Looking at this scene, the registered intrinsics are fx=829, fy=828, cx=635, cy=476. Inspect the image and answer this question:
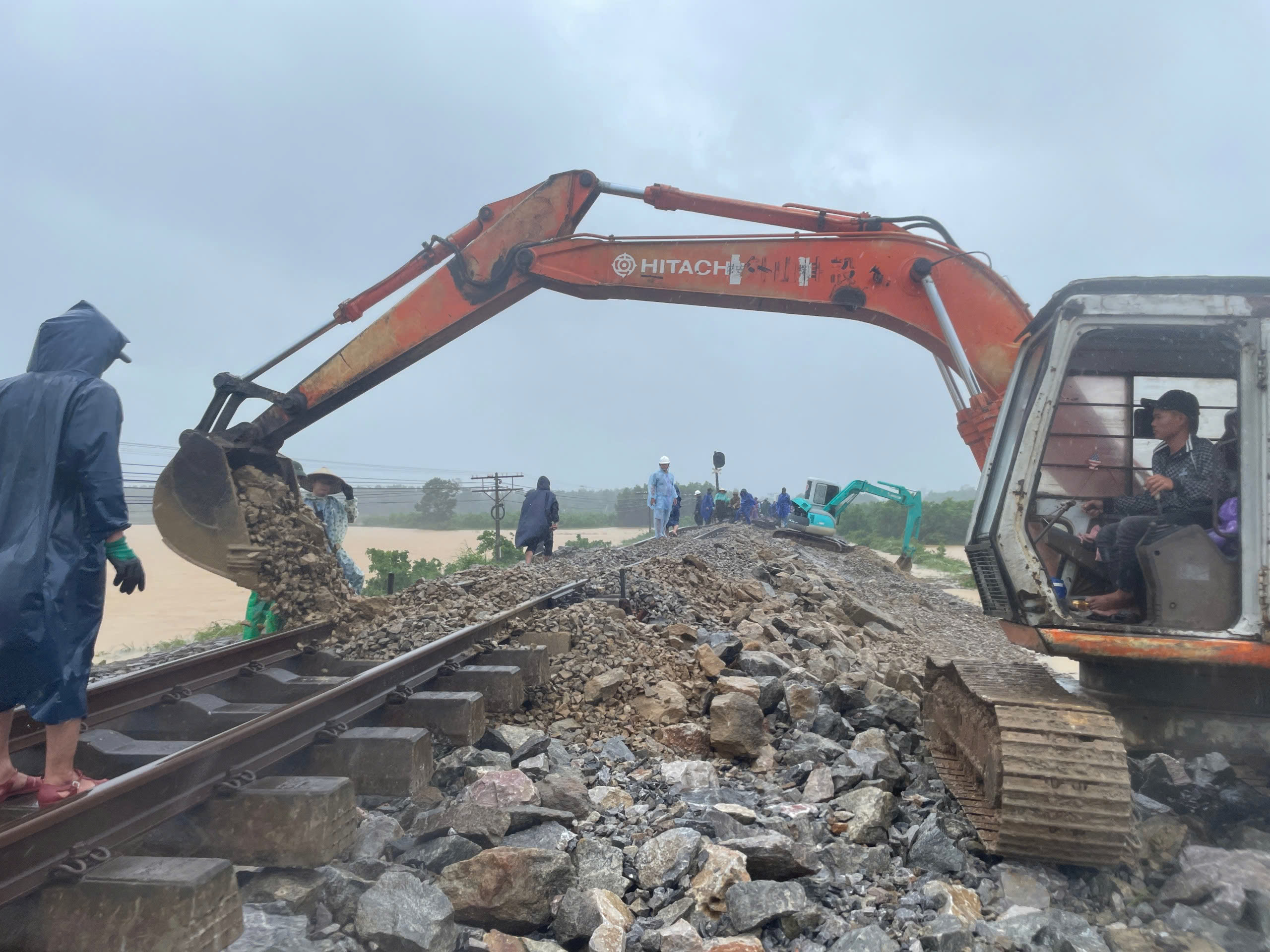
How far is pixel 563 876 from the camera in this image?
278 centimetres

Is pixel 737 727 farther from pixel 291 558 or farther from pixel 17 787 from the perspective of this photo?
pixel 291 558

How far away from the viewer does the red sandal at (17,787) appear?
9.65ft

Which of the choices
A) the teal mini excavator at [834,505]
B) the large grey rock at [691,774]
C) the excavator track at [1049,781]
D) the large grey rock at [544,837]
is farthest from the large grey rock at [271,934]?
the teal mini excavator at [834,505]

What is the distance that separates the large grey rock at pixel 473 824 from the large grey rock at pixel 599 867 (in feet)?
0.96

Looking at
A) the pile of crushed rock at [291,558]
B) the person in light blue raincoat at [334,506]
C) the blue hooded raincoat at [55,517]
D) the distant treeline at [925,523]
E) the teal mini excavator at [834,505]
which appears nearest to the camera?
the blue hooded raincoat at [55,517]

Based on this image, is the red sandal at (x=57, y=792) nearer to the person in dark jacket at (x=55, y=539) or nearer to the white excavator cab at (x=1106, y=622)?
the person in dark jacket at (x=55, y=539)

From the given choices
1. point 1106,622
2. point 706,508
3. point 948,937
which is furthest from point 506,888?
point 706,508

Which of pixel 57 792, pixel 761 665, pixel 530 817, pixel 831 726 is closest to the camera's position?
pixel 57 792

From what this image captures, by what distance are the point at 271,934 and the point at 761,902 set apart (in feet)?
4.94

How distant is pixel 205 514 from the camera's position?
236 inches

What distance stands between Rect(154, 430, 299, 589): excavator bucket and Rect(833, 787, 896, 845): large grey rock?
4.50 m

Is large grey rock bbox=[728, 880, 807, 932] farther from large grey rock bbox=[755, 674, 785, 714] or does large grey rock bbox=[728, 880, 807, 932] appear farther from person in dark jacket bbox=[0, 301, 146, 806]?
person in dark jacket bbox=[0, 301, 146, 806]

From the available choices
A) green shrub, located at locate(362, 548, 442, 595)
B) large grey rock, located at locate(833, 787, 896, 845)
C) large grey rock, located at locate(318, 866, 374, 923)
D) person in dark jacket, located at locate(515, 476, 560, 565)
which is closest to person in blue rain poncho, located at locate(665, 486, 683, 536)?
green shrub, located at locate(362, 548, 442, 595)

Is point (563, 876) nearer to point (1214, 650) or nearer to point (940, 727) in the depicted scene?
point (940, 727)
